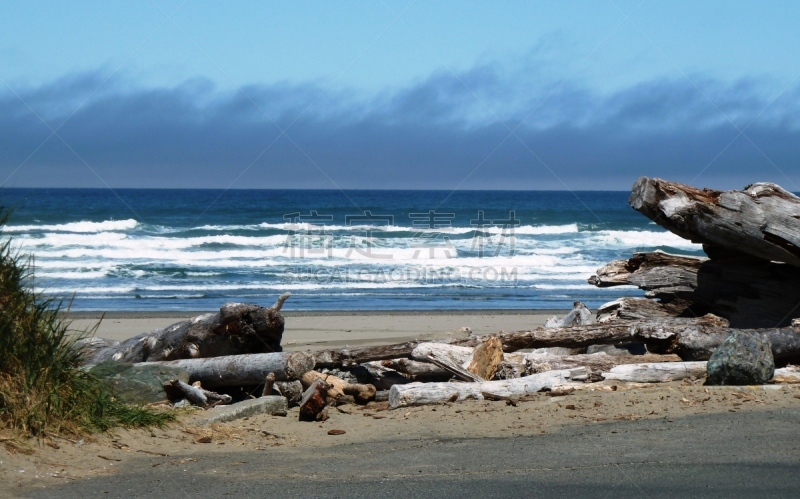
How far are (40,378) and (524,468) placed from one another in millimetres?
2942

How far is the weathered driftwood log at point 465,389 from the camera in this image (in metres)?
6.52

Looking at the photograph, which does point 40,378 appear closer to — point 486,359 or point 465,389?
point 465,389

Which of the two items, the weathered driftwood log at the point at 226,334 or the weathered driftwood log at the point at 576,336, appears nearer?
the weathered driftwood log at the point at 576,336

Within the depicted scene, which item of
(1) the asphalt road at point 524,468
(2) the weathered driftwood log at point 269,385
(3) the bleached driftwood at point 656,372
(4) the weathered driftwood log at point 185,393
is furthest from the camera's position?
(2) the weathered driftwood log at point 269,385

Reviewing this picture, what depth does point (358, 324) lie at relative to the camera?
1390cm

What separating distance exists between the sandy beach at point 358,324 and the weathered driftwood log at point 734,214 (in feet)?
14.7

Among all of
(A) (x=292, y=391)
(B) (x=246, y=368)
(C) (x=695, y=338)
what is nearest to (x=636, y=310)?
(C) (x=695, y=338)

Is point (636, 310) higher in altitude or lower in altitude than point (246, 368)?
higher

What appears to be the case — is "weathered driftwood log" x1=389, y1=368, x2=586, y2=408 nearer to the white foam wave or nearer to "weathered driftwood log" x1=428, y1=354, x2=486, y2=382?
→ "weathered driftwood log" x1=428, y1=354, x2=486, y2=382

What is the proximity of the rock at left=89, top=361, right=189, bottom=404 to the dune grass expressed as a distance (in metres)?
1.09

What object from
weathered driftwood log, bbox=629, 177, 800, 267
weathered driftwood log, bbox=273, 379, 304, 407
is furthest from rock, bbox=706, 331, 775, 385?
weathered driftwood log, bbox=273, 379, 304, 407

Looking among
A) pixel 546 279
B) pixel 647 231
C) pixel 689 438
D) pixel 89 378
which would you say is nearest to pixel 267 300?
pixel 546 279

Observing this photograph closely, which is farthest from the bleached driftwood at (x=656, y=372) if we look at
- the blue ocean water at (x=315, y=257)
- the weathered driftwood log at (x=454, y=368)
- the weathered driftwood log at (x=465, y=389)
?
the blue ocean water at (x=315, y=257)

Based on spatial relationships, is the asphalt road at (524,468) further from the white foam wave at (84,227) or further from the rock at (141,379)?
the white foam wave at (84,227)
